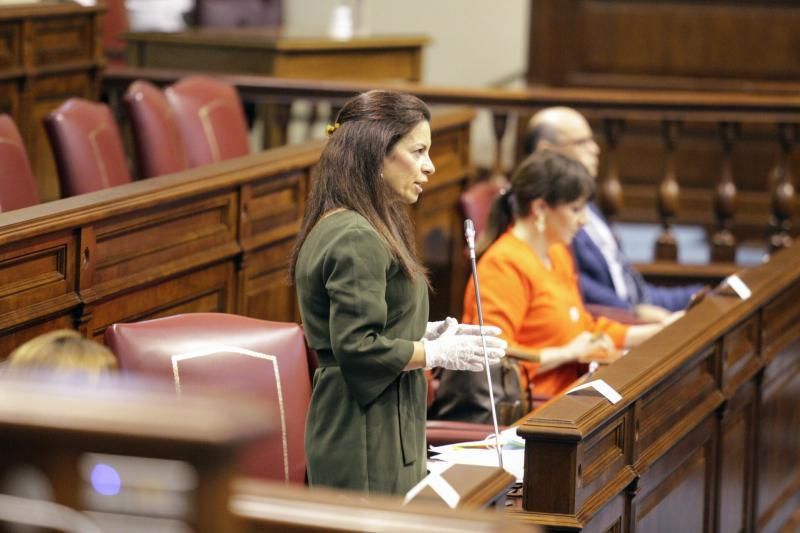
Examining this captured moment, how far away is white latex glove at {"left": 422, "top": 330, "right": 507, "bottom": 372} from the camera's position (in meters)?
2.67

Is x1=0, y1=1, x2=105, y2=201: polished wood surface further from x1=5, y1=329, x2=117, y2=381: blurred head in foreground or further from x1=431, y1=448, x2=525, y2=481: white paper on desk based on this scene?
x1=5, y1=329, x2=117, y2=381: blurred head in foreground

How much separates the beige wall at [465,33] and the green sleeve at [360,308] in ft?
21.5

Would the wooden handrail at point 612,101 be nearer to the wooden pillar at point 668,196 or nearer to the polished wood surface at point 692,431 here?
the wooden pillar at point 668,196

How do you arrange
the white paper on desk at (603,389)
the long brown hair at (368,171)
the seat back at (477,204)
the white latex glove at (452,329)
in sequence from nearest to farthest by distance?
1. the long brown hair at (368,171)
2. the white latex glove at (452,329)
3. the white paper on desk at (603,389)
4. the seat back at (477,204)

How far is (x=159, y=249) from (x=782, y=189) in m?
3.20

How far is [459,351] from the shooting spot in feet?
8.93

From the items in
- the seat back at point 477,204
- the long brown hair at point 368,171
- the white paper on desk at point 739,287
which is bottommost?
the white paper on desk at point 739,287

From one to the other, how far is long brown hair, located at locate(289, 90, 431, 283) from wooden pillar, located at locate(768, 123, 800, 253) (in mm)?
3596

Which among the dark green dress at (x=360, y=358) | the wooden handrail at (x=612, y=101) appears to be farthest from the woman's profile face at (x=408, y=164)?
the wooden handrail at (x=612, y=101)

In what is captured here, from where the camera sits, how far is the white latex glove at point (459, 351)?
267 centimetres

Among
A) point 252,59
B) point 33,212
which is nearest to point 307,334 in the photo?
point 33,212

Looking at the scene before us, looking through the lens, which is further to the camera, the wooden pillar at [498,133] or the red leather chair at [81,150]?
the wooden pillar at [498,133]

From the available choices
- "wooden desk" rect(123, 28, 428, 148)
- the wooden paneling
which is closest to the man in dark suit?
the wooden paneling

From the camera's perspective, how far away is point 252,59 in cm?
711
